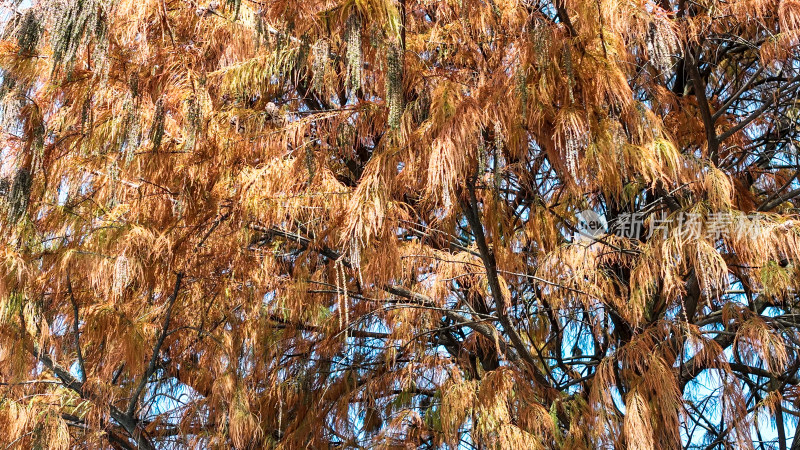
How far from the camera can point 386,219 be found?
6.70ft

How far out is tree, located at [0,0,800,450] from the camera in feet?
6.36

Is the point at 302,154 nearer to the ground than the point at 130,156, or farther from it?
farther from it

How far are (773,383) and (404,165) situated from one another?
1.36m

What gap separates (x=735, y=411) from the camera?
6.89 feet

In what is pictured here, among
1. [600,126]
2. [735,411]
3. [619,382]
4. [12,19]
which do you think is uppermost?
[12,19]

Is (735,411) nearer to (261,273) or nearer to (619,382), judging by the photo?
(619,382)

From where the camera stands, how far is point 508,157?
2574 millimetres

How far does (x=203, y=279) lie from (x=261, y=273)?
0.57 ft

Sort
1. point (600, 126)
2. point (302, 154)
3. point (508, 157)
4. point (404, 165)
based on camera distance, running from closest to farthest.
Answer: point (600, 126)
point (404, 165)
point (302, 154)
point (508, 157)

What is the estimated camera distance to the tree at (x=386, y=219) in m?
1.94

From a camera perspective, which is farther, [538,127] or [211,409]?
[211,409]

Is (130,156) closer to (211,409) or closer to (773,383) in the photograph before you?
(211,409)

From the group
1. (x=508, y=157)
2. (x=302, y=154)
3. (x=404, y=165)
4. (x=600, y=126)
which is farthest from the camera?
(x=508, y=157)

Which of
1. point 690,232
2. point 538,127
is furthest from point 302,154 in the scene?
point 690,232
